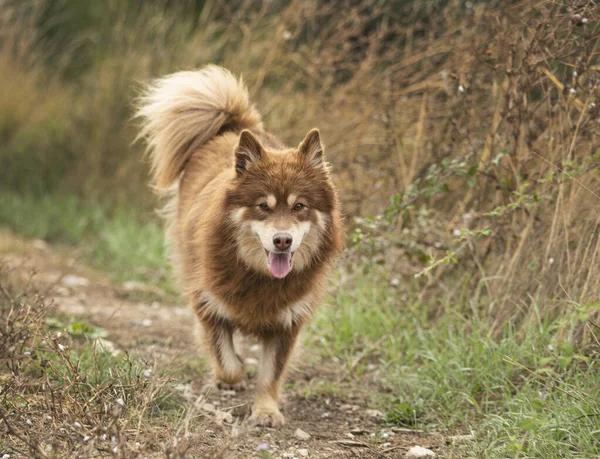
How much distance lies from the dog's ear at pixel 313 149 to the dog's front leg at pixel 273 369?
93cm

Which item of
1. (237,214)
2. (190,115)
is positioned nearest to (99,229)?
(190,115)

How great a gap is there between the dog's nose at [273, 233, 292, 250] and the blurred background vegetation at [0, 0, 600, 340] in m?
0.84

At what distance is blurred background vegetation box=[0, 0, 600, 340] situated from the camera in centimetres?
430

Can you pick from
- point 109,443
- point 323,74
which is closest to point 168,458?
point 109,443

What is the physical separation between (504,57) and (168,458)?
128 inches

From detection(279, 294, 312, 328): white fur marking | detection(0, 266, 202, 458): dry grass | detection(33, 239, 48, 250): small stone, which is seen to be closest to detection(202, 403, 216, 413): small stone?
detection(0, 266, 202, 458): dry grass

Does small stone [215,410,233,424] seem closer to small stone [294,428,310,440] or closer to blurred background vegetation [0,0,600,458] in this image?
small stone [294,428,310,440]

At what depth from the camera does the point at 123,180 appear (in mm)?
8672

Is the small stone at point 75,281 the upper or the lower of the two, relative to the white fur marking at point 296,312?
lower

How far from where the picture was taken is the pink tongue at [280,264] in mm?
3863

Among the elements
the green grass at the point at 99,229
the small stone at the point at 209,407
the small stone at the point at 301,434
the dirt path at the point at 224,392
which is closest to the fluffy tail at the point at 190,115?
the dirt path at the point at 224,392

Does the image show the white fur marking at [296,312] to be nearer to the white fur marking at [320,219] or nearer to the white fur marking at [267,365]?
the white fur marking at [267,365]

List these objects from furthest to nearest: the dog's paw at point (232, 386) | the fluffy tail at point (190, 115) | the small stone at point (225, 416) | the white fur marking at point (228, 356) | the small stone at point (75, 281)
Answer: the small stone at point (75, 281) → the fluffy tail at point (190, 115) → the dog's paw at point (232, 386) → the white fur marking at point (228, 356) → the small stone at point (225, 416)

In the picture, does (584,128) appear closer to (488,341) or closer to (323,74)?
(488,341)
